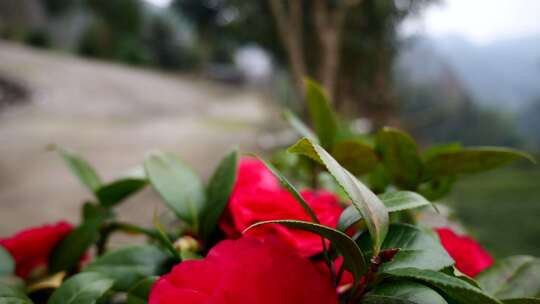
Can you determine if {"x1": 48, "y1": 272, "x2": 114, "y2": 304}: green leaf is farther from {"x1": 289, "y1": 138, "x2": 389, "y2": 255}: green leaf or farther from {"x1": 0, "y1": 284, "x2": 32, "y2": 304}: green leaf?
{"x1": 289, "y1": 138, "x2": 389, "y2": 255}: green leaf

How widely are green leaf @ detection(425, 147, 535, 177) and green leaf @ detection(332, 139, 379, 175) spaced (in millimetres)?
38

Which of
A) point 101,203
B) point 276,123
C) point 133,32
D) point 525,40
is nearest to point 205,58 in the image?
point 133,32

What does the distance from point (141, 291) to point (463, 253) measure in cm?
19

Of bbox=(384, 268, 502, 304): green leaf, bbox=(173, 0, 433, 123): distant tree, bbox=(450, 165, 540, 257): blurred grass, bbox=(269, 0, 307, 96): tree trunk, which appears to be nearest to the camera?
bbox=(384, 268, 502, 304): green leaf

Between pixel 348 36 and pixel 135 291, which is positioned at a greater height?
pixel 348 36

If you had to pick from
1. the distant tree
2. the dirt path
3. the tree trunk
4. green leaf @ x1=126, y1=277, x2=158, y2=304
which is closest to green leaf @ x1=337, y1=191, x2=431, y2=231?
green leaf @ x1=126, y1=277, x2=158, y2=304

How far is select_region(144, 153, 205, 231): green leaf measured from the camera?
0.29 m

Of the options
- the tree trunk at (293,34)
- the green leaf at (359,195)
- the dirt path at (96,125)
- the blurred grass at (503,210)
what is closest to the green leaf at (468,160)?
the green leaf at (359,195)

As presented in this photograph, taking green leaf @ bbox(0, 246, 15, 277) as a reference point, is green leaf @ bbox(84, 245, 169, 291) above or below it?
below

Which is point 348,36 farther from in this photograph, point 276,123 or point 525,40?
point 525,40

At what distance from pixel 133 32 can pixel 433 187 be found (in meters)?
12.8

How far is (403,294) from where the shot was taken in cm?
18

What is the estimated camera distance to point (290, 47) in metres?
2.08

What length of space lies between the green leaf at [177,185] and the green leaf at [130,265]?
3 centimetres
